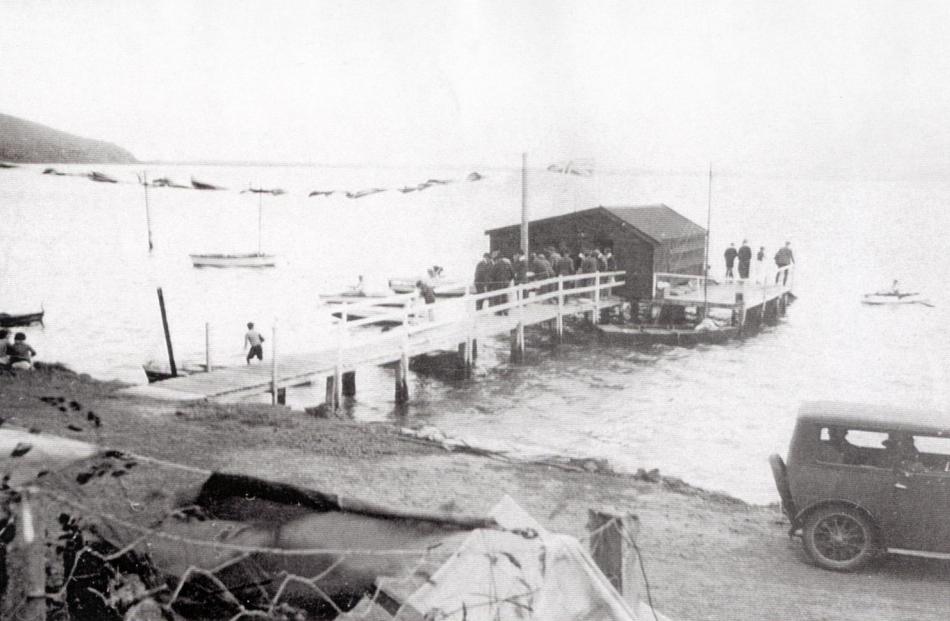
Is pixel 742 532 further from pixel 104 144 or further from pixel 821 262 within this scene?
pixel 821 262

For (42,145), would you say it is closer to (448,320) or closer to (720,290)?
(448,320)

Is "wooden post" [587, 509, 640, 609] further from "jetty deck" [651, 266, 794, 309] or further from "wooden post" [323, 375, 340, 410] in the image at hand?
"jetty deck" [651, 266, 794, 309]

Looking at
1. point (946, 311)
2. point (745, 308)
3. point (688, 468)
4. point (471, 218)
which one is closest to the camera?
point (688, 468)

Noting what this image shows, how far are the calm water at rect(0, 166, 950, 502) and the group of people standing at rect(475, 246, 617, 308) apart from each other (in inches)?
71.6

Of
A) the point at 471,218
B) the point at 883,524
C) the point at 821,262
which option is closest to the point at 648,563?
the point at 883,524

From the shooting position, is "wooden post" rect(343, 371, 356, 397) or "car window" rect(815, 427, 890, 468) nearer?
"car window" rect(815, 427, 890, 468)

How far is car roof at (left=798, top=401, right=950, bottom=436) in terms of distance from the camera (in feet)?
19.5

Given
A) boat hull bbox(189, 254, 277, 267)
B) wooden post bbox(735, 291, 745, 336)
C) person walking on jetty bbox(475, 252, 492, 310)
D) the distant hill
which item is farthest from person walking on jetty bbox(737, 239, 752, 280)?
the distant hill

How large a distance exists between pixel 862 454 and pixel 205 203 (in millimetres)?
31940

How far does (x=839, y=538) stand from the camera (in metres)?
6.13

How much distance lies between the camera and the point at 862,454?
6.36 m

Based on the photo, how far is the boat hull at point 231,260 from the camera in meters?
28.5

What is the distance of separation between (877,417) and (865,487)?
1.76ft

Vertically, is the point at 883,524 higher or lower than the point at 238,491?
lower
